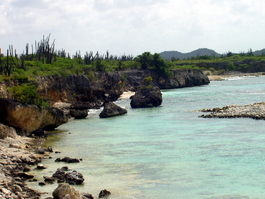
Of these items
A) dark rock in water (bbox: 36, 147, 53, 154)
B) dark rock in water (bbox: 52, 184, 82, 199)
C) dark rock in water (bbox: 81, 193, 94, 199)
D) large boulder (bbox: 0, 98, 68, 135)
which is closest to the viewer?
dark rock in water (bbox: 52, 184, 82, 199)

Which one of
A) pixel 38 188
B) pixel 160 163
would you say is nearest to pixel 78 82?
pixel 160 163

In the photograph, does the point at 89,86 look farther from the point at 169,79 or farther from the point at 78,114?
the point at 169,79

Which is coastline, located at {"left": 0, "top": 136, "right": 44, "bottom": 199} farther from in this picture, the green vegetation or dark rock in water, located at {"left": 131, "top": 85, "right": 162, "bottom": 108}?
dark rock in water, located at {"left": 131, "top": 85, "right": 162, "bottom": 108}

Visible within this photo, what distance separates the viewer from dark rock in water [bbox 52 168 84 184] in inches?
723

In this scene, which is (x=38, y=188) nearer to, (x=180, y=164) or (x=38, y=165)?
(x=38, y=165)

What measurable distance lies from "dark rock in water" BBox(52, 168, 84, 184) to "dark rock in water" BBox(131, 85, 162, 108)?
34.6m

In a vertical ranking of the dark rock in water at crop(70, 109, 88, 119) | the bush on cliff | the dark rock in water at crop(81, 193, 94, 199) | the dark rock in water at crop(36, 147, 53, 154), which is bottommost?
the dark rock in water at crop(81, 193, 94, 199)

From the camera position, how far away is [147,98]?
53.7m

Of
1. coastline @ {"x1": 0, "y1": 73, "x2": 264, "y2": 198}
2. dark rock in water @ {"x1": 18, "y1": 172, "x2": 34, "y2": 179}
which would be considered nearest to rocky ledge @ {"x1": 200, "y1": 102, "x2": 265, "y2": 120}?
coastline @ {"x1": 0, "y1": 73, "x2": 264, "y2": 198}

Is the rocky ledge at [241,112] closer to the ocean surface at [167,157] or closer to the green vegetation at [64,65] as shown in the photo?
the ocean surface at [167,157]

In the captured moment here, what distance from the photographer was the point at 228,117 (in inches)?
1565

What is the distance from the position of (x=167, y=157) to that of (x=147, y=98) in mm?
30321

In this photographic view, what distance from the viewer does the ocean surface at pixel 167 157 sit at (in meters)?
17.8

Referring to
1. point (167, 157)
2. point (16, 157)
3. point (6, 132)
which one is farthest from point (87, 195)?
point (6, 132)
